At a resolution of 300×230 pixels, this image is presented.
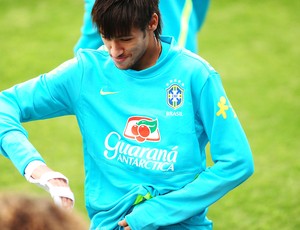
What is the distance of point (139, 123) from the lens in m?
3.03

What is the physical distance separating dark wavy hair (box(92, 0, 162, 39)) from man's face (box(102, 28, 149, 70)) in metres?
0.02

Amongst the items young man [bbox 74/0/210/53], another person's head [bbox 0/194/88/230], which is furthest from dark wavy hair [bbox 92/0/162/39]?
another person's head [bbox 0/194/88/230]

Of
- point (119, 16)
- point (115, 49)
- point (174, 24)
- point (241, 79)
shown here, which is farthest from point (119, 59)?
point (241, 79)

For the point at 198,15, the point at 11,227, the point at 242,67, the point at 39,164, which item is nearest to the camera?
the point at 11,227

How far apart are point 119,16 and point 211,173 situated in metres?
0.75

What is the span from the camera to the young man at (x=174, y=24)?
402 centimetres

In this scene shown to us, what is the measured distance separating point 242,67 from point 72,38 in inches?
81.5

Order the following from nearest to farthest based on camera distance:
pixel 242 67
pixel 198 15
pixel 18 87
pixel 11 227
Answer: pixel 11 227, pixel 18 87, pixel 198 15, pixel 242 67

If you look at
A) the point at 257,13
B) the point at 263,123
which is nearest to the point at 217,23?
the point at 257,13

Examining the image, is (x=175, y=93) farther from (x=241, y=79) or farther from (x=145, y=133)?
(x=241, y=79)

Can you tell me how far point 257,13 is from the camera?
876 centimetres

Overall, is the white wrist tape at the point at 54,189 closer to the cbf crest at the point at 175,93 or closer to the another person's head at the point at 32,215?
the cbf crest at the point at 175,93

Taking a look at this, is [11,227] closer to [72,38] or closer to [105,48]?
[105,48]

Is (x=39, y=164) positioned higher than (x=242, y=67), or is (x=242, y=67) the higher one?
(x=39, y=164)
